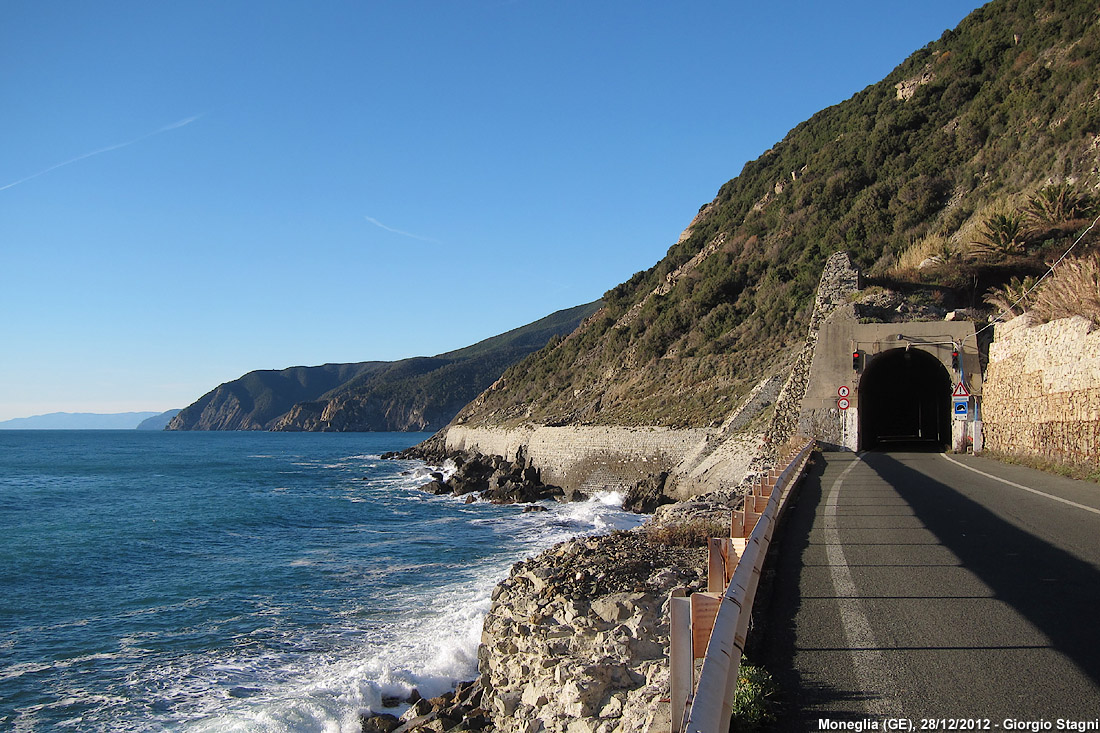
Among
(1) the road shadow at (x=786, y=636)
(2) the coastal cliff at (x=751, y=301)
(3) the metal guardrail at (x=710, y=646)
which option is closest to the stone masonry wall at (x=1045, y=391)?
(2) the coastal cliff at (x=751, y=301)

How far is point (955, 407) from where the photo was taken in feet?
81.2

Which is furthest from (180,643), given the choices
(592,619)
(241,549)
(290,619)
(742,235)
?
(742,235)

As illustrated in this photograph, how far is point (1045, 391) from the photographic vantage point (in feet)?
62.3

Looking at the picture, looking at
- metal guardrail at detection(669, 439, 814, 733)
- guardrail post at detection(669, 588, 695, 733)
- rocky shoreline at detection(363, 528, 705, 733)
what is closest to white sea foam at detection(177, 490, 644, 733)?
rocky shoreline at detection(363, 528, 705, 733)

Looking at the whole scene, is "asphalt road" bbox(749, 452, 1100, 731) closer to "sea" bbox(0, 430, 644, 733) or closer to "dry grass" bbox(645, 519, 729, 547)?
"dry grass" bbox(645, 519, 729, 547)

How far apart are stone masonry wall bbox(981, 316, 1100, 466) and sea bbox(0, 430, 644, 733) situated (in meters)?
12.8

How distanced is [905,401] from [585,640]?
50204mm

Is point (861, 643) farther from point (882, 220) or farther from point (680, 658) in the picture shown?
point (882, 220)

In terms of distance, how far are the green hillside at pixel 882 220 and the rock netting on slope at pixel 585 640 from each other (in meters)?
26.7

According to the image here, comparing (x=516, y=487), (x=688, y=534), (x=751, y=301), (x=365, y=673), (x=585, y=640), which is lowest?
(x=365, y=673)

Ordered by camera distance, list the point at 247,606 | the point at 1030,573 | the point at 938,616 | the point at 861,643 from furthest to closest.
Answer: the point at 247,606 → the point at 1030,573 → the point at 938,616 → the point at 861,643

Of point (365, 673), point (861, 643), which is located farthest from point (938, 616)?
point (365, 673)

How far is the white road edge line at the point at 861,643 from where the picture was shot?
14.5ft

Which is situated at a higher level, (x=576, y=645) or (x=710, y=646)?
(x=710, y=646)
